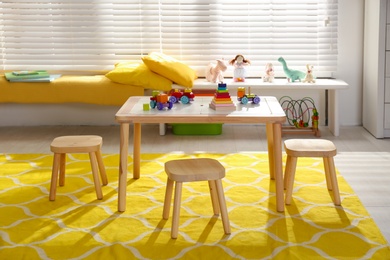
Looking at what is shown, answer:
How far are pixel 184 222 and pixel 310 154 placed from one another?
2.35ft

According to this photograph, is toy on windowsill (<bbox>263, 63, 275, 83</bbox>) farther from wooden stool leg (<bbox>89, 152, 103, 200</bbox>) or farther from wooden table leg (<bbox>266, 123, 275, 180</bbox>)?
wooden stool leg (<bbox>89, 152, 103, 200</bbox>)

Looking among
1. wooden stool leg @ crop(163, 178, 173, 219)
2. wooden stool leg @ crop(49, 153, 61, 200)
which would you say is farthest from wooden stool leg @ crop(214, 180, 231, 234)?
wooden stool leg @ crop(49, 153, 61, 200)

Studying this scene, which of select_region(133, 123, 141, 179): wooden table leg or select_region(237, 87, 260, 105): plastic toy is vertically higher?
select_region(237, 87, 260, 105): plastic toy

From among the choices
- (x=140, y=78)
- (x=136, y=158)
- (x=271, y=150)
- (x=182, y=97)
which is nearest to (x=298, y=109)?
(x=140, y=78)

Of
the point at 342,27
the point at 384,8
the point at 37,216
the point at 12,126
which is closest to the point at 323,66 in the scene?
the point at 342,27

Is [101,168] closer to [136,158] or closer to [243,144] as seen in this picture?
[136,158]

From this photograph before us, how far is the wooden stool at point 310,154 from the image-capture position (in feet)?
11.4

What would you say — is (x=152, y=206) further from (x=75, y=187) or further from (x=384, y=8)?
(x=384, y=8)

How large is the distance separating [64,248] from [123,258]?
0.29m

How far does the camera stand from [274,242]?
3062 mm

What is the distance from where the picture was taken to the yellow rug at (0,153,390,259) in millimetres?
2979

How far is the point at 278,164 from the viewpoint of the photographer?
135 inches

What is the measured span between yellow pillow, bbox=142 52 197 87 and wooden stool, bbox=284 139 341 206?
5.89 feet

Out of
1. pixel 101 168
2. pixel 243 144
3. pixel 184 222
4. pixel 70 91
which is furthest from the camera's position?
pixel 70 91
